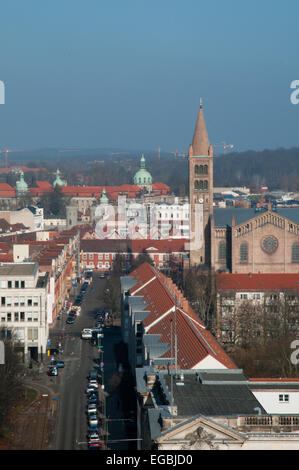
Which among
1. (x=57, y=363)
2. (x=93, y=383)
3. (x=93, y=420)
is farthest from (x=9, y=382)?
(x=57, y=363)

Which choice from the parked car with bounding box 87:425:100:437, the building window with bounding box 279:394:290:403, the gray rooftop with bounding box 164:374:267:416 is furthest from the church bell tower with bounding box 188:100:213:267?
the building window with bounding box 279:394:290:403

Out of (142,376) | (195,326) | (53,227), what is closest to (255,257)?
(195,326)

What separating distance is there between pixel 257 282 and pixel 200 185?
18.8 m

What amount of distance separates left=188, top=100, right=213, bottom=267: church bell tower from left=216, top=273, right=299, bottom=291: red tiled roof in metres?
11.5

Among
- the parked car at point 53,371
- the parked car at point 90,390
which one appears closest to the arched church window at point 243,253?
the parked car at point 53,371

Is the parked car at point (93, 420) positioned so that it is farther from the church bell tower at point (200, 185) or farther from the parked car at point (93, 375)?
the church bell tower at point (200, 185)

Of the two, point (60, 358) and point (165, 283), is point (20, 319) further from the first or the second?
point (165, 283)

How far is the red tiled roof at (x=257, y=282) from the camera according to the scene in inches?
2844

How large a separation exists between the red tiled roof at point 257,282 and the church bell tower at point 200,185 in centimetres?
1148

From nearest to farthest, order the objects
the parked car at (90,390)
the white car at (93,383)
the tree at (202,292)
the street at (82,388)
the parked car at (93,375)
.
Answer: the street at (82,388) → the parked car at (90,390) → the white car at (93,383) → the parked car at (93,375) → the tree at (202,292)

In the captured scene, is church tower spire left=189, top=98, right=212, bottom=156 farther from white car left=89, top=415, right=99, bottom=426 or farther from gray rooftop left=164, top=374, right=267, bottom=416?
gray rooftop left=164, top=374, right=267, bottom=416

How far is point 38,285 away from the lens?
208 ft

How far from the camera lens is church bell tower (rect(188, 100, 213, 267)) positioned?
88.1 meters

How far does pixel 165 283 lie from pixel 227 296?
7231mm
